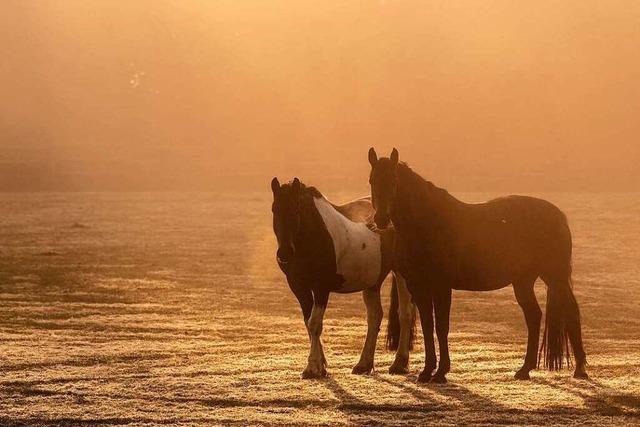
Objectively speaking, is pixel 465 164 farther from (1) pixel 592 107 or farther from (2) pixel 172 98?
(2) pixel 172 98

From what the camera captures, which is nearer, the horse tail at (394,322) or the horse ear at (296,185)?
the horse ear at (296,185)

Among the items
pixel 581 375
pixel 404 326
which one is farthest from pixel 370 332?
pixel 581 375

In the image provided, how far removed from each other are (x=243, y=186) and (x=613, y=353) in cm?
8004

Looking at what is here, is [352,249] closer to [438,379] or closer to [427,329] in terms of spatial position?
[427,329]

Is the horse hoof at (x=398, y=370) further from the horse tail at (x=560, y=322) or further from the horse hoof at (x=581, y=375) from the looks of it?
the horse hoof at (x=581, y=375)

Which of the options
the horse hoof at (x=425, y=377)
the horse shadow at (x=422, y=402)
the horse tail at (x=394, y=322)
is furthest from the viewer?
the horse tail at (x=394, y=322)

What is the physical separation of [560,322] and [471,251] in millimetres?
1382

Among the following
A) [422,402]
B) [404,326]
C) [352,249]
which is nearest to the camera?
[422,402]

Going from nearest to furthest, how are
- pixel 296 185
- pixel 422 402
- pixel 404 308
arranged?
pixel 422 402
pixel 296 185
pixel 404 308

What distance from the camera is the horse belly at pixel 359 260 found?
48.5ft

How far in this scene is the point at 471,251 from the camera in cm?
1407

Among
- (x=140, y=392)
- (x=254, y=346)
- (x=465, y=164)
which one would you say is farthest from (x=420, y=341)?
(x=465, y=164)

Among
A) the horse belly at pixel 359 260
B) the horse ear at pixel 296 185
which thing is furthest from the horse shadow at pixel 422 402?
the horse ear at pixel 296 185

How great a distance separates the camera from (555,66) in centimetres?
17688
